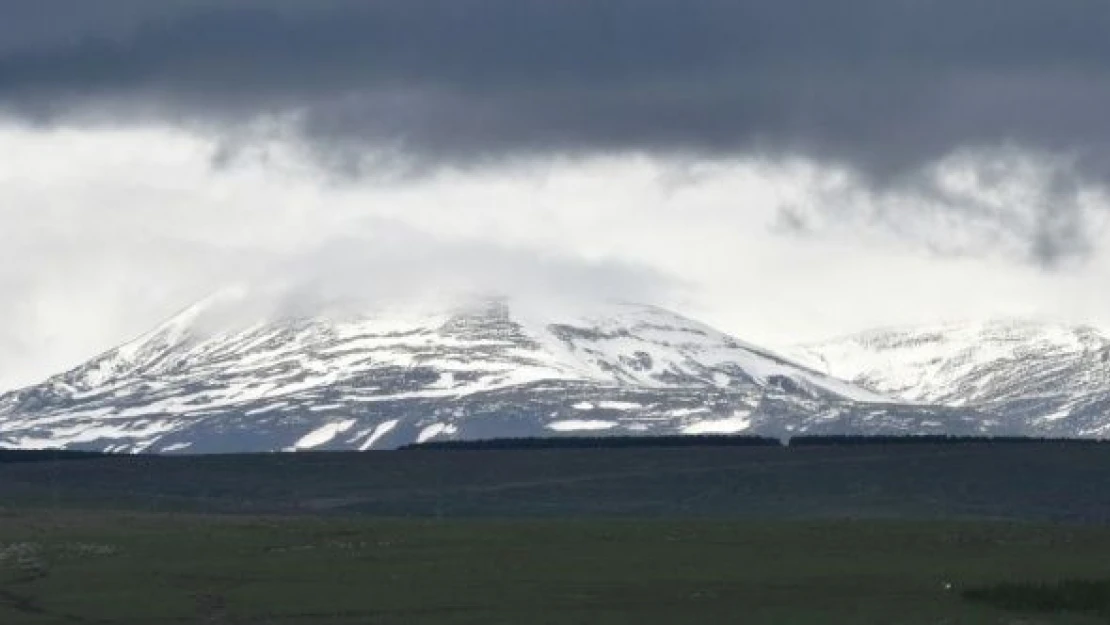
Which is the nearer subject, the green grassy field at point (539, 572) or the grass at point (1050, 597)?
the grass at point (1050, 597)

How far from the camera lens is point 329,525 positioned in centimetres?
Answer: 18650

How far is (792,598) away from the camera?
123m

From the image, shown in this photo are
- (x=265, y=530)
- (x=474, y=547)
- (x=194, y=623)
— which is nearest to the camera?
(x=194, y=623)

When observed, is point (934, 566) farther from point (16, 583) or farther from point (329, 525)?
point (329, 525)

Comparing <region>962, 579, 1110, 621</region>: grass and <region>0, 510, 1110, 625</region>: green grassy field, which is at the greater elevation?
<region>0, 510, 1110, 625</region>: green grassy field

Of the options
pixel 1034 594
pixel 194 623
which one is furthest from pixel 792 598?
pixel 194 623

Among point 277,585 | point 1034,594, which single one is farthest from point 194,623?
point 1034,594

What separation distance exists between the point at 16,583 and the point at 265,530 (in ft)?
133

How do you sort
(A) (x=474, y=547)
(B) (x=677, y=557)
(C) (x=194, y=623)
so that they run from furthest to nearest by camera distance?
1. (A) (x=474, y=547)
2. (B) (x=677, y=557)
3. (C) (x=194, y=623)

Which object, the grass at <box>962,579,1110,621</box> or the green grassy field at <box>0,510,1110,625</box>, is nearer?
the grass at <box>962,579,1110,621</box>

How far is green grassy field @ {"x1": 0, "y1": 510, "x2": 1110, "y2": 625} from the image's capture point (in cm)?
11981

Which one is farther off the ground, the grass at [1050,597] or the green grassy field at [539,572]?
the green grassy field at [539,572]

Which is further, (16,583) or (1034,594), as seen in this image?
(16,583)

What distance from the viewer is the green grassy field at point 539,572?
393 feet
